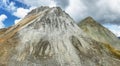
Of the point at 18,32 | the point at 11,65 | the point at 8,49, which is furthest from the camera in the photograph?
the point at 18,32

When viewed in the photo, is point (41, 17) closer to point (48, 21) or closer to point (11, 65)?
point (48, 21)

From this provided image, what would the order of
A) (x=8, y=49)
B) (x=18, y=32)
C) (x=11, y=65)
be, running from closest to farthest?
1. (x=11, y=65)
2. (x=8, y=49)
3. (x=18, y=32)

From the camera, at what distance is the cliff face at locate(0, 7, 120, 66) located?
239 ft

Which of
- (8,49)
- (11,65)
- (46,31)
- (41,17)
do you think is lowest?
(11,65)

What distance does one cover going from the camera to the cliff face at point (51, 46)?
72.9m

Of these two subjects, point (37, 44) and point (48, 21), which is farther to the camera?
point (48, 21)

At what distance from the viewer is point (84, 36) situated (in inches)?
3307

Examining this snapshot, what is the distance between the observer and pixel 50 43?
76.4 m

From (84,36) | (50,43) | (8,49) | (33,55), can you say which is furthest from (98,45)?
(8,49)

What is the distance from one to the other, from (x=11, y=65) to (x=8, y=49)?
6.41 meters

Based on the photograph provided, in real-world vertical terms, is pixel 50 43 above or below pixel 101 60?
above

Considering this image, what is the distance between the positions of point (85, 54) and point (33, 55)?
1458 cm

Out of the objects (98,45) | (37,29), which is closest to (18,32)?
(37,29)

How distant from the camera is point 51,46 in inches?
2985
